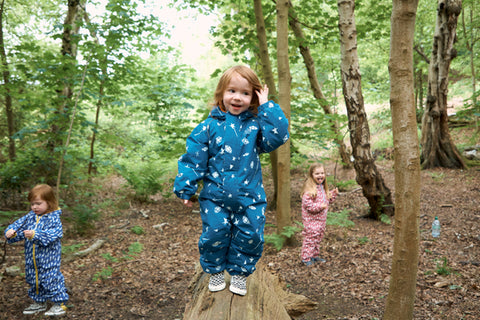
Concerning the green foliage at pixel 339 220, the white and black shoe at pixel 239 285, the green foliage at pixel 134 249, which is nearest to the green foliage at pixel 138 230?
the green foliage at pixel 134 249

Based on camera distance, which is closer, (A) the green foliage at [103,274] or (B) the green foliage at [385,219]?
(A) the green foliage at [103,274]

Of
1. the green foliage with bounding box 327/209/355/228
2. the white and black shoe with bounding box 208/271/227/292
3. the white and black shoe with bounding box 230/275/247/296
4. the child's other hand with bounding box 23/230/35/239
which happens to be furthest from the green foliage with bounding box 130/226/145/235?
the white and black shoe with bounding box 230/275/247/296

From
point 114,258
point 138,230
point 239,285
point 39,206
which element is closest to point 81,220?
point 138,230

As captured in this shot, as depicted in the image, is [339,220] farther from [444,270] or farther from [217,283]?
[217,283]

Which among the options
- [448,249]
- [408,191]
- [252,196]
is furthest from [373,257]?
[252,196]

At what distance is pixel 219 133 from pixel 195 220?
6072 mm

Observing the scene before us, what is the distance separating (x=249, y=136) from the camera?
8.77ft

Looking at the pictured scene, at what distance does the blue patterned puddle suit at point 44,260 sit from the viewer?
383cm

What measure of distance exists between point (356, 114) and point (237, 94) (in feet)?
14.4

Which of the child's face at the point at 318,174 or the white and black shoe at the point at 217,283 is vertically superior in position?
the child's face at the point at 318,174

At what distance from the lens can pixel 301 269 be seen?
515 centimetres

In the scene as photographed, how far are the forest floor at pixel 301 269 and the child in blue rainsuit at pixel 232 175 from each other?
1.39m

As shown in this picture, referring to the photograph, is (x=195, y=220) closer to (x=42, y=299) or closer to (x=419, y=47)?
(x=42, y=299)

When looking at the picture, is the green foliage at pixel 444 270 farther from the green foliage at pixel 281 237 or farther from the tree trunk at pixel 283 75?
the tree trunk at pixel 283 75
